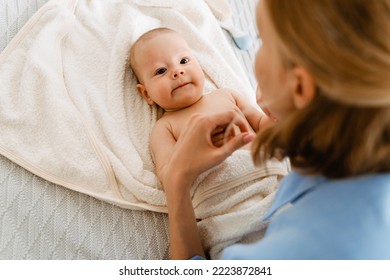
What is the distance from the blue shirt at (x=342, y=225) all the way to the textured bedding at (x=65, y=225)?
1.47ft

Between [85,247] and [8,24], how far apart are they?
770 millimetres

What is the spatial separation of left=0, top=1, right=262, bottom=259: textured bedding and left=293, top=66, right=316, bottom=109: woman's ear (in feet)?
1.82

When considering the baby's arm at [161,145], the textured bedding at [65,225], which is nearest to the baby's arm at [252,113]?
the baby's arm at [161,145]

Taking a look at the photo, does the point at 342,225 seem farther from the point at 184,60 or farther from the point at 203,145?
the point at 184,60

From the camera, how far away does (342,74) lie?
564 mm

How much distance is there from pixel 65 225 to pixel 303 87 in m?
0.68

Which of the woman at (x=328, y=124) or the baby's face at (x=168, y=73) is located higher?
the woman at (x=328, y=124)

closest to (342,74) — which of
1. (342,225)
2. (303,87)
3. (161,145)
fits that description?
(303,87)

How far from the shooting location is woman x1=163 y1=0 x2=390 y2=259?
0.56 m

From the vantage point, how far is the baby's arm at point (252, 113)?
1.17 m

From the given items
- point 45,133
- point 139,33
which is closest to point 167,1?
point 139,33

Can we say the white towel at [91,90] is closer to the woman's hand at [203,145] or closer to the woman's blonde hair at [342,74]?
the woman's hand at [203,145]

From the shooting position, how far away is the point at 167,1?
1.44m
